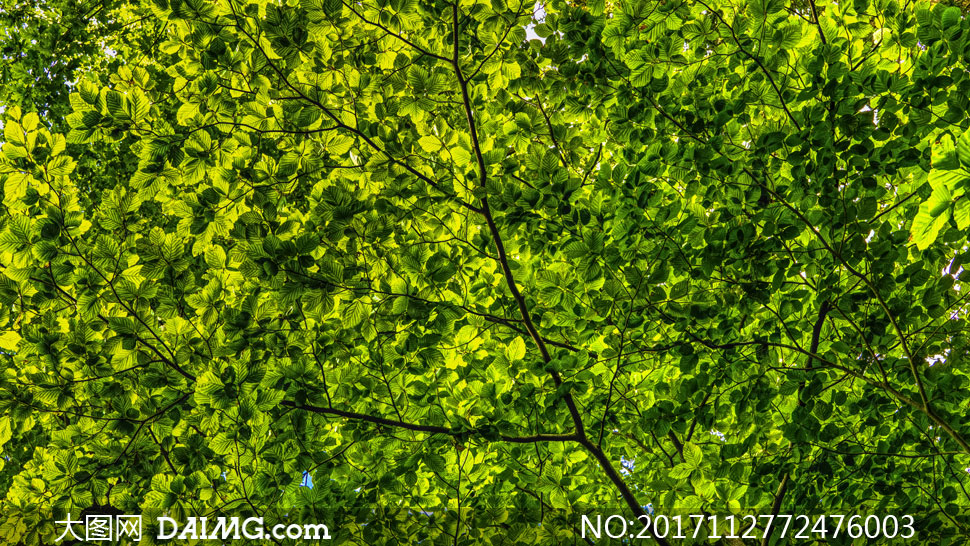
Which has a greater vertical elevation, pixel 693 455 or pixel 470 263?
pixel 470 263

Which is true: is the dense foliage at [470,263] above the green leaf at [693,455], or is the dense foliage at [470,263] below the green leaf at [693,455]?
above

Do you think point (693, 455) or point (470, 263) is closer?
point (693, 455)

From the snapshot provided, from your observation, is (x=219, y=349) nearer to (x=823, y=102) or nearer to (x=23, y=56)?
(x=823, y=102)

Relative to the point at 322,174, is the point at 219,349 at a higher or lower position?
lower

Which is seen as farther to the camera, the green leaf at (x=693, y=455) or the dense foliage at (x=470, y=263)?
the green leaf at (x=693, y=455)

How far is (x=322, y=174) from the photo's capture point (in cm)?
351

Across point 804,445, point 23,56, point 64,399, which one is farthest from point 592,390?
point 23,56

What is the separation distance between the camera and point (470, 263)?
3.37 m

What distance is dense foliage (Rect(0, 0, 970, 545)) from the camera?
2795 millimetres

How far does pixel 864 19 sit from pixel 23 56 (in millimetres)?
8661

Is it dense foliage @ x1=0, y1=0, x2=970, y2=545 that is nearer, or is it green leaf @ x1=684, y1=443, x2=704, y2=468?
dense foliage @ x1=0, y1=0, x2=970, y2=545

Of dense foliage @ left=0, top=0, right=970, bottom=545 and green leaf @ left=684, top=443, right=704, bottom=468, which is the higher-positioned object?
dense foliage @ left=0, top=0, right=970, bottom=545

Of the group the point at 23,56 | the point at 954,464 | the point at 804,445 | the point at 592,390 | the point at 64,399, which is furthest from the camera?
the point at 23,56

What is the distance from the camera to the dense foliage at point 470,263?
2795mm
